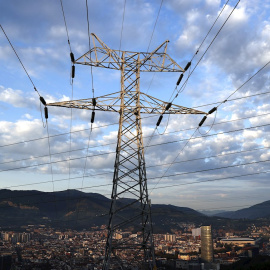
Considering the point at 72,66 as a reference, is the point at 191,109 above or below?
below

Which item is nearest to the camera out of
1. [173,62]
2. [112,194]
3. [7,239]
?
[112,194]

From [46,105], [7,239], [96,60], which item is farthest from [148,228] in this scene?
[7,239]

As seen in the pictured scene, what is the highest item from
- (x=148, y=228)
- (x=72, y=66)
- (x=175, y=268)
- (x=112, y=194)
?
(x=72, y=66)

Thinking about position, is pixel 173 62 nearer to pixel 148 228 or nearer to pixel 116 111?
pixel 116 111

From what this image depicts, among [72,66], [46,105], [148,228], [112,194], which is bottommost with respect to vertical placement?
[148,228]

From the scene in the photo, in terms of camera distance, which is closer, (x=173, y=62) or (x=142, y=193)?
(x=142, y=193)

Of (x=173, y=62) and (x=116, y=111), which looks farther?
(x=173, y=62)

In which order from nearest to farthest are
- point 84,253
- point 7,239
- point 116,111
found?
point 116,111 → point 84,253 → point 7,239

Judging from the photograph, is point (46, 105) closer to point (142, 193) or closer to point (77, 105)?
point (77, 105)

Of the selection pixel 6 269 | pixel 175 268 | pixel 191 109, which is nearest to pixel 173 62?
pixel 191 109
